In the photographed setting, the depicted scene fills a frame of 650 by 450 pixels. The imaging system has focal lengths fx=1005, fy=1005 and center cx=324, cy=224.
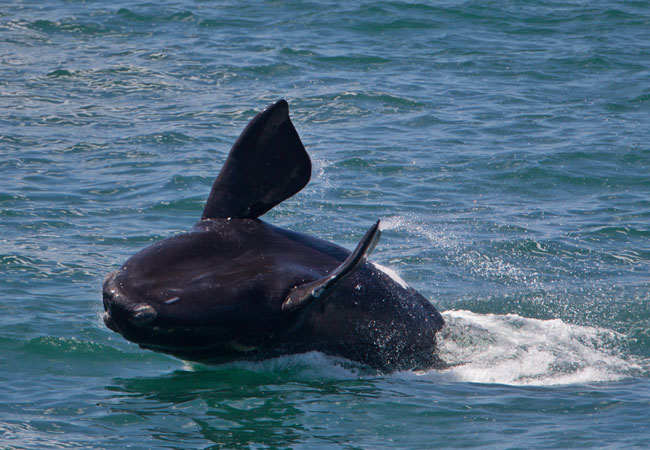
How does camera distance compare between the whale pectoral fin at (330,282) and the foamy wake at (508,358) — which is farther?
the foamy wake at (508,358)

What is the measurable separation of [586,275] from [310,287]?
6273 mm

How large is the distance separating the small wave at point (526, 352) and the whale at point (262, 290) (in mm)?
306

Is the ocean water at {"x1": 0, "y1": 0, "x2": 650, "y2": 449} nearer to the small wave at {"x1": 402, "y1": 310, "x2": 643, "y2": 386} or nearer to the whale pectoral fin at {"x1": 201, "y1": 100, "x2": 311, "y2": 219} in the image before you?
the small wave at {"x1": 402, "y1": 310, "x2": 643, "y2": 386}

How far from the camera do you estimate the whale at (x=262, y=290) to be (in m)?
8.02

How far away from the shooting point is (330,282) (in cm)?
773

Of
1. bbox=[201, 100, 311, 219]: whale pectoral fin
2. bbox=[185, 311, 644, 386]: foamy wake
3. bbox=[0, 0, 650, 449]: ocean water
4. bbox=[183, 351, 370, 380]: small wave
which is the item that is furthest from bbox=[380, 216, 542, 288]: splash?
bbox=[201, 100, 311, 219]: whale pectoral fin

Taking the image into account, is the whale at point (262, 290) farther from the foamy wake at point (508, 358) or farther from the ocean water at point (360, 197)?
the ocean water at point (360, 197)

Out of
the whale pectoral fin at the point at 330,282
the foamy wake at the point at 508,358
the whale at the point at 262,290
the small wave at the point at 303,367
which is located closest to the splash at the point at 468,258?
the foamy wake at the point at 508,358

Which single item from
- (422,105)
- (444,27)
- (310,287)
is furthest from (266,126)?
(444,27)

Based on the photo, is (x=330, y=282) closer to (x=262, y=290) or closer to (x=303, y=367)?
(x=262, y=290)

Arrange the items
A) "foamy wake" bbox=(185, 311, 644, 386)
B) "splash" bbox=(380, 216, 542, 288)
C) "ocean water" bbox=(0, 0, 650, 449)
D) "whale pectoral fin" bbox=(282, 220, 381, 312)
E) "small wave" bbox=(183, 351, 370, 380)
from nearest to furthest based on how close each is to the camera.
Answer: "whale pectoral fin" bbox=(282, 220, 381, 312)
"ocean water" bbox=(0, 0, 650, 449)
"small wave" bbox=(183, 351, 370, 380)
"foamy wake" bbox=(185, 311, 644, 386)
"splash" bbox=(380, 216, 542, 288)

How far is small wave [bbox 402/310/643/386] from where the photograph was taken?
981cm

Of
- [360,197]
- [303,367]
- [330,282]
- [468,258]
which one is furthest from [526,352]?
[360,197]

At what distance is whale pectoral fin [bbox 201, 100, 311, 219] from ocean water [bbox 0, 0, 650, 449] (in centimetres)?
145
